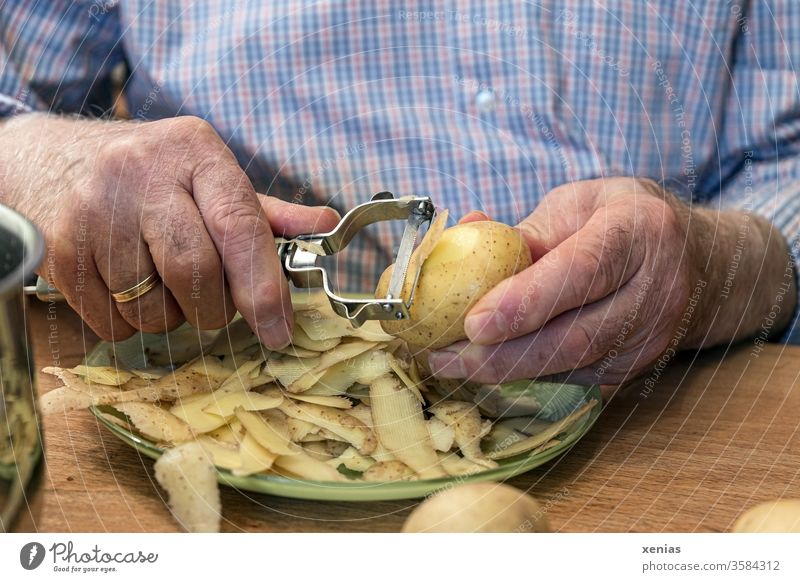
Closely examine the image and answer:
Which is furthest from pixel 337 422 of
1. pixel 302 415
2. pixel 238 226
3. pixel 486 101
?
pixel 486 101

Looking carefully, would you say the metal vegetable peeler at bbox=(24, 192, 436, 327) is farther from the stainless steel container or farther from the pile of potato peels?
the stainless steel container

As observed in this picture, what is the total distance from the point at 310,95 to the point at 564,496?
1.47 ft

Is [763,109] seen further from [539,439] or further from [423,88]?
[539,439]

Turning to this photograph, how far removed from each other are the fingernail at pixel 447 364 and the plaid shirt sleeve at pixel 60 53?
0.47 meters

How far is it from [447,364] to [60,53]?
535 mm

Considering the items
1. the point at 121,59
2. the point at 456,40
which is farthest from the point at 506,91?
the point at 121,59

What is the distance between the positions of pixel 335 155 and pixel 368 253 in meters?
0.09

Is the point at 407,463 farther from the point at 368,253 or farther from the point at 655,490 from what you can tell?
the point at 368,253

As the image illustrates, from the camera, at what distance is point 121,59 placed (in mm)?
771
